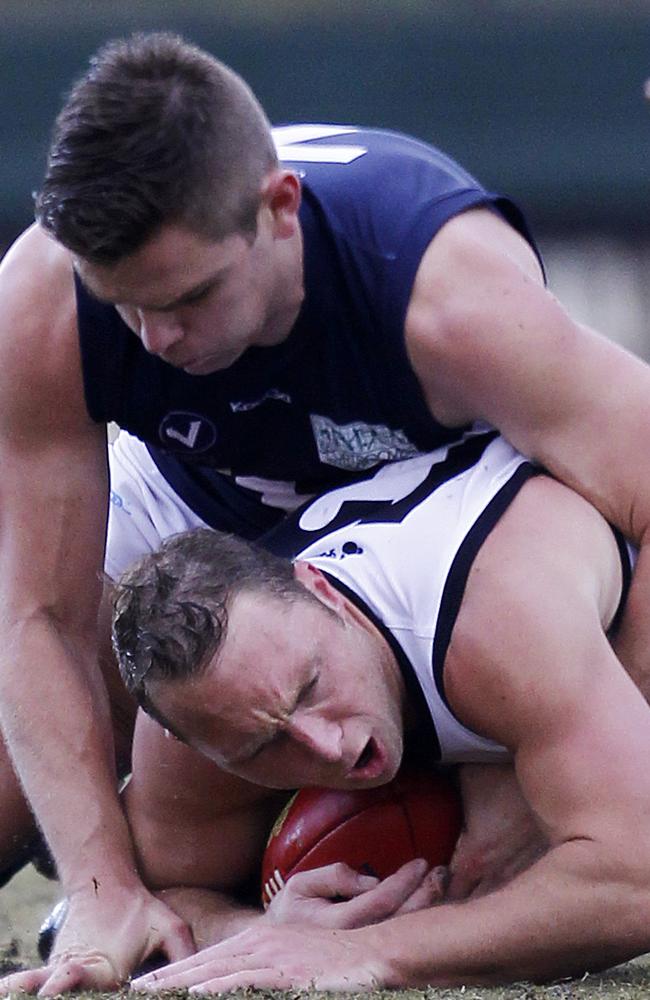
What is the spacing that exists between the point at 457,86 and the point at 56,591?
7888 mm

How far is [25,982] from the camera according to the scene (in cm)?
292

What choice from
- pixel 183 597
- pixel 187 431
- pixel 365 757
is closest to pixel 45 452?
pixel 187 431

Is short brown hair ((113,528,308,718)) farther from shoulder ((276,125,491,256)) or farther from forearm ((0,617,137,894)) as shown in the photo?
shoulder ((276,125,491,256))

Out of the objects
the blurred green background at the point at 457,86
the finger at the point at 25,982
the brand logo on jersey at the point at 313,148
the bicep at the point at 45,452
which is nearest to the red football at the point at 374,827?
the finger at the point at 25,982

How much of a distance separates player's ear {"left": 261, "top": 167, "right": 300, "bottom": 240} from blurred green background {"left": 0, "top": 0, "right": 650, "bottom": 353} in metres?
7.64

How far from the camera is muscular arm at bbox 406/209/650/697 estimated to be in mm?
3078

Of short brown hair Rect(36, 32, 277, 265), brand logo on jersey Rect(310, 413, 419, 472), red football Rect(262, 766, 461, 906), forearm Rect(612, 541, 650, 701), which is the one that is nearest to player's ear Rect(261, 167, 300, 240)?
short brown hair Rect(36, 32, 277, 265)

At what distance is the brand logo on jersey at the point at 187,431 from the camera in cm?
344

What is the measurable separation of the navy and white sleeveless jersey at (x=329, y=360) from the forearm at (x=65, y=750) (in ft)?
1.57

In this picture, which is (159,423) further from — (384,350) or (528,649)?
(528,649)

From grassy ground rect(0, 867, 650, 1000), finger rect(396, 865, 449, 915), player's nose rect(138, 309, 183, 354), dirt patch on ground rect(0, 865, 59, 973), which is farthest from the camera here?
dirt patch on ground rect(0, 865, 59, 973)

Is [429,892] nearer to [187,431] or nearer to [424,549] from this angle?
[424,549]

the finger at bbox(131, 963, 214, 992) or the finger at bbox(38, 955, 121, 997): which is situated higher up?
the finger at bbox(131, 963, 214, 992)

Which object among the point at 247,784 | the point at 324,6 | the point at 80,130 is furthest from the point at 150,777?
the point at 324,6
